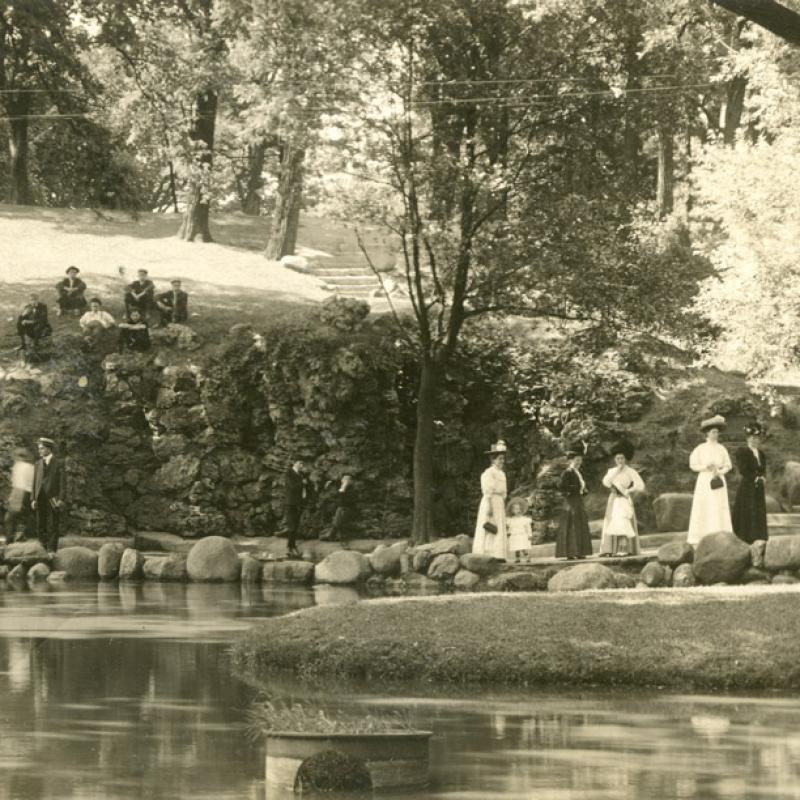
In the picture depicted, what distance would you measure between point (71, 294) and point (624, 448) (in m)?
14.1

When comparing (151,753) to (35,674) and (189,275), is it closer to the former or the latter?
(35,674)

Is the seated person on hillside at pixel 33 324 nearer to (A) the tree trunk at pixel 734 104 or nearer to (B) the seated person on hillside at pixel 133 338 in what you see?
(B) the seated person on hillside at pixel 133 338

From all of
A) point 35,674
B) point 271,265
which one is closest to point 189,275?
point 271,265

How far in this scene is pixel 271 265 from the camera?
159ft

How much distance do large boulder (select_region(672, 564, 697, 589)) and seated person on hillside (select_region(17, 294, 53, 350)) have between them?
18.6 metres

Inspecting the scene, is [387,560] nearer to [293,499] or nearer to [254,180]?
[293,499]

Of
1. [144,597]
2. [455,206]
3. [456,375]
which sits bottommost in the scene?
[144,597]

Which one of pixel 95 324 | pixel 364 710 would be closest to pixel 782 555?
pixel 364 710

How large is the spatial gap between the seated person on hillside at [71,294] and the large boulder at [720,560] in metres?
20.9

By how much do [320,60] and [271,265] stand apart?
1707 cm

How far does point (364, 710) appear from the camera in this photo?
42.1ft

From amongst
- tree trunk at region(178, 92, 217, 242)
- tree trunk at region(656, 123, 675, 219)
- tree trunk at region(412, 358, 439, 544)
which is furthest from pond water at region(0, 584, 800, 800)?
tree trunk at region(178, 92, 217, 242)

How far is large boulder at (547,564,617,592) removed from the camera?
22312 mm

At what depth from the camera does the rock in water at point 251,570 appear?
2788 centimetres
